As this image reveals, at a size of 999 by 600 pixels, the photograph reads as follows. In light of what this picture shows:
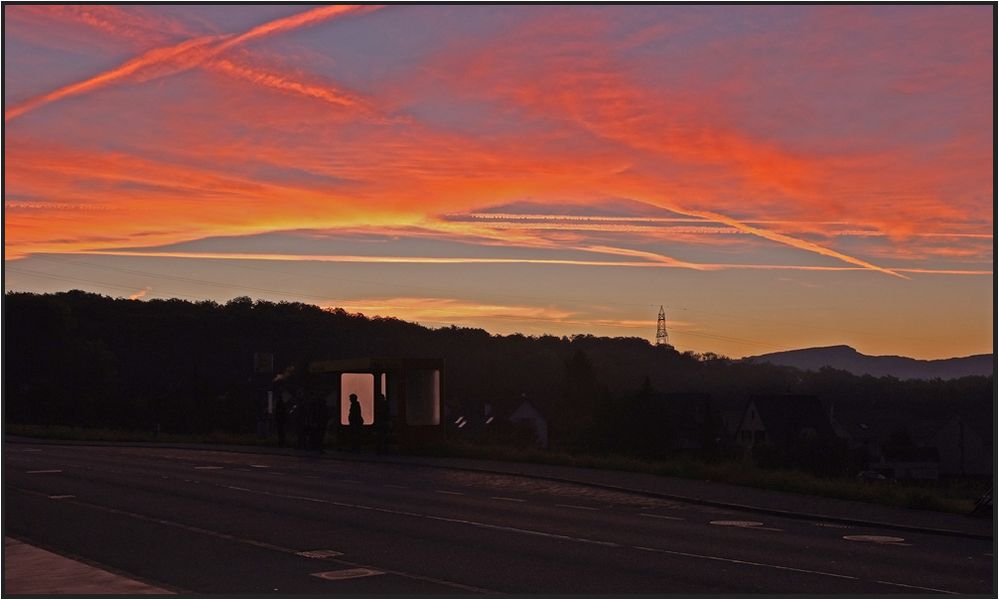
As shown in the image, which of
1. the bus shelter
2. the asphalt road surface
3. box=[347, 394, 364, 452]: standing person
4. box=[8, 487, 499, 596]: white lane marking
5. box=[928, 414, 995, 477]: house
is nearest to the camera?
box=[8, 487, 499, 596]: white lane marking

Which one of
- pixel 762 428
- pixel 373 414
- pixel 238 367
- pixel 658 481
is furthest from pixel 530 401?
pixel 658 481

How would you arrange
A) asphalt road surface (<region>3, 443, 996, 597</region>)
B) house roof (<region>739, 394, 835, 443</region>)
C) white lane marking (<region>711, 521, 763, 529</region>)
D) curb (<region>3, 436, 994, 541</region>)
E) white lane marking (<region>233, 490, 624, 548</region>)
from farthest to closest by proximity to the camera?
house roof (<region>739, 394, 835, 443</region>)
white lane marking (<region>711, 521, 763, 529</region>)
curb (<region>3, 436, 994, 541</region>)
white lane marking (<region>233, 490, 624, 548</region>)
asphalt road surface (<region>3, 443, 996, 597</region>)

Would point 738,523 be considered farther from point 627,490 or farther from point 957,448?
point 957,448

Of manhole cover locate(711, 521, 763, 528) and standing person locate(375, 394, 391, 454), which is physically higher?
standing person locate(375, 394, 391, 454)

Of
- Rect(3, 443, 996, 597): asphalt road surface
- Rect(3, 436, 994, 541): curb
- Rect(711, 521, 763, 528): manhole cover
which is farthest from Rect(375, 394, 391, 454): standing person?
Rect(711, 521, 763, 528): manhole cover

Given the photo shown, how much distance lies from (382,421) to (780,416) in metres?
110

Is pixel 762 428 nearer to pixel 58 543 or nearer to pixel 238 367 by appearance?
pixel 238 367

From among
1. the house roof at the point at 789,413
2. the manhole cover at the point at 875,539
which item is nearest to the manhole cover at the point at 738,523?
the manhole cover at the point at 875,539

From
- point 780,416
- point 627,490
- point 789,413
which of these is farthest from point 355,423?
point 789,413

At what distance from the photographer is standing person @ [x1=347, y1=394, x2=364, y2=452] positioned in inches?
1400

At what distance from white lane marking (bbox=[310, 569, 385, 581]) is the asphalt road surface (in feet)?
0.11

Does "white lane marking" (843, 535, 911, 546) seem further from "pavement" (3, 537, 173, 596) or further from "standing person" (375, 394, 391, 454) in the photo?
"standing person" (375, 394, 391, 454)

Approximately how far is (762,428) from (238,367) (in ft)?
196

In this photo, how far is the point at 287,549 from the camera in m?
15.5
